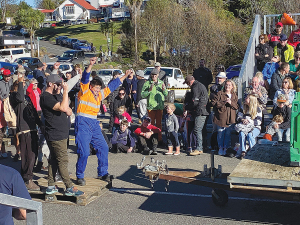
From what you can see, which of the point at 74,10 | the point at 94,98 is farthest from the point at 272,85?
the point at 74,10

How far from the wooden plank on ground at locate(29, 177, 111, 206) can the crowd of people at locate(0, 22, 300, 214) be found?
0.42ft

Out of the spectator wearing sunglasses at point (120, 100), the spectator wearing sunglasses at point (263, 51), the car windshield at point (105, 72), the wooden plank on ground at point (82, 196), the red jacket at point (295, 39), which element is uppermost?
the red jacket at point (295, 39)

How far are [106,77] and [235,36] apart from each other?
9569mm

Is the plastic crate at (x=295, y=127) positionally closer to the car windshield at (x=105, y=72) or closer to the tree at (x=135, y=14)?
the car windshield at (x=105, y=72)

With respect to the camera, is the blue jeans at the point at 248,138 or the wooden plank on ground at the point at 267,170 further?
the blue jeans at the point at 248,138

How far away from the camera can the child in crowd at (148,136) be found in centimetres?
1138

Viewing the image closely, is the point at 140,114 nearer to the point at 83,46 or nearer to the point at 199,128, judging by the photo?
the point at 199,128

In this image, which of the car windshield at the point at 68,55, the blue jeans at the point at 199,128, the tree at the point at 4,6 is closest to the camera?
the blue jeans at the point at 199,128

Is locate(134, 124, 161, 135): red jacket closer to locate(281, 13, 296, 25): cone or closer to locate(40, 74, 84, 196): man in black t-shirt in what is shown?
locate(40, 74, 84, 196): man in black t-shirt

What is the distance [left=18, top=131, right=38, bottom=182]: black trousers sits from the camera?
339 inches

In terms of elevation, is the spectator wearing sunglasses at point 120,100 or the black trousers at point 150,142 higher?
the spectator wearing sunglasses at point 120,100

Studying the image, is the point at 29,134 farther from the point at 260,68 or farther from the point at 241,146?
the point at 260,68

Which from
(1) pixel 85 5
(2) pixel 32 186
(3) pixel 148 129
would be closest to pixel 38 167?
(2) pixel 32 186

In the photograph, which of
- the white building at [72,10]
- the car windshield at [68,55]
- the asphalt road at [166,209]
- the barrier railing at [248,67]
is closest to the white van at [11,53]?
the car windshield at [68,55]
